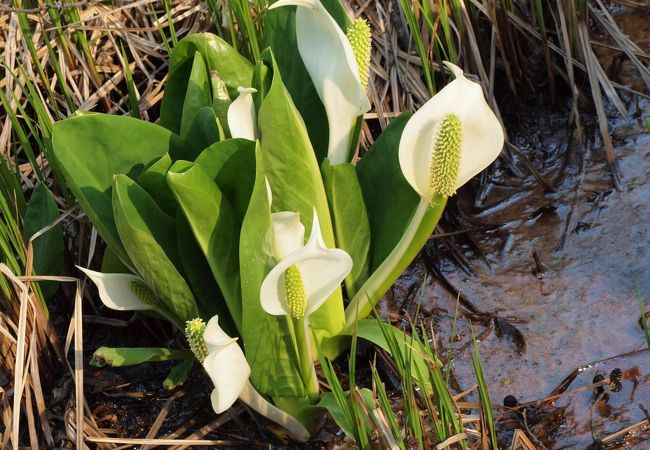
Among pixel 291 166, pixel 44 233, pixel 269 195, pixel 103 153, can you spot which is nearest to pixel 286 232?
pixel 269 195

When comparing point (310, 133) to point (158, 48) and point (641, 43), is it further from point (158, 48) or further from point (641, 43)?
point (641, 43)

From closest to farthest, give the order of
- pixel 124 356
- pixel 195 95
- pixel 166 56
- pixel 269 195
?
pixel 269 195 → pixel 124 356 → pixel 195 95 → pixel 166 56

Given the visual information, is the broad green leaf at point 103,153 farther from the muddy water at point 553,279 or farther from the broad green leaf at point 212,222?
the muddy water at point 553,279

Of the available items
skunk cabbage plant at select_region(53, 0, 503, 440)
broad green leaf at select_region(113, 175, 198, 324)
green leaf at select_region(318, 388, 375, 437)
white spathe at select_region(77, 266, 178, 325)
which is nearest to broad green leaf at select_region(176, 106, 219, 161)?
skunk cabbage plant at select_region(53, 0, 503, 440)

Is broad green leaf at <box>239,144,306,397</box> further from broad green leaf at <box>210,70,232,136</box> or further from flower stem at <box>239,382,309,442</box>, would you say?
broad green leaf at <box>210,70,232,136</box>

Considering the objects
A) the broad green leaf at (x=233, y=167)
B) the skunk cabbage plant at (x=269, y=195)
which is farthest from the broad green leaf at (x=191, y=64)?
the broad green leaf at (x=233, y=167)

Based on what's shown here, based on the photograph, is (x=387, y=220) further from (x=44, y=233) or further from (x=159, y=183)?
(x=44, y=233)
